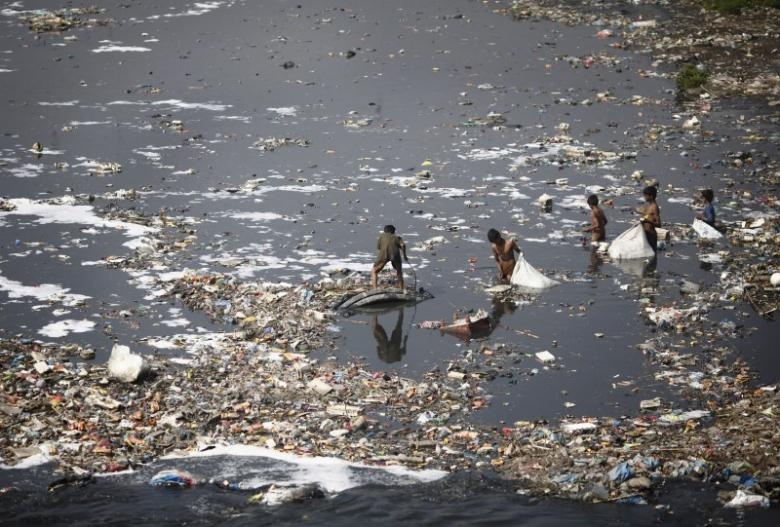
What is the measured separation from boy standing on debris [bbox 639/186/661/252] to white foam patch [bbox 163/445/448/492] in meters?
5.70

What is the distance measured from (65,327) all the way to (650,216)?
7391mm

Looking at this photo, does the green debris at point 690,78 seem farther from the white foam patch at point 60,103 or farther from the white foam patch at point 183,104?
the white foam patch at point 60,103

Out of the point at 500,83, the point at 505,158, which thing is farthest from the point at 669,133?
the point at 500,83

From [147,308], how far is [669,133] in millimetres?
9748

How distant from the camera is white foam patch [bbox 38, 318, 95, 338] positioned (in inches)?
417

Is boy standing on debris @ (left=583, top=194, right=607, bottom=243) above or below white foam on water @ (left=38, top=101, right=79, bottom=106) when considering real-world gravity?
below

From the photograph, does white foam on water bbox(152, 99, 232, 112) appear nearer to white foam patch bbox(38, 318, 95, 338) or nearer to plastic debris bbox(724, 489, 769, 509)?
white foam patch bbox(38, 318, 95, 338)

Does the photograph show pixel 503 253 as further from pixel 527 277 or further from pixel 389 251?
pixel 389 251

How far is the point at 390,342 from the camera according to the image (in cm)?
1044

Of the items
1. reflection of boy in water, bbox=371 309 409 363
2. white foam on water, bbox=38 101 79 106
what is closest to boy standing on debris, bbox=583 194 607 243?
reflection of boy in water, bbox=371 309 409 363

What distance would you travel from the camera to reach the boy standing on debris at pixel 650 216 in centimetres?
1215

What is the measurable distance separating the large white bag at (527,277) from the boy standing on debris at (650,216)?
169cm

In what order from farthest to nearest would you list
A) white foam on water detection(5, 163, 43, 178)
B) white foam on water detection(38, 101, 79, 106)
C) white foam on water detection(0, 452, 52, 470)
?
white foam on water detection(38, 101, 79, 106), white foam on water detection(5, 163, 43, 178), white foam on water detection(0, 452, 52, 470)

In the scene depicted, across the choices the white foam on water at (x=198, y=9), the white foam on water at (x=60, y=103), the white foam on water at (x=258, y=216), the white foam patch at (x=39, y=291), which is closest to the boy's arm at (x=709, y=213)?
the white foam on water at (x=258, y=216)
